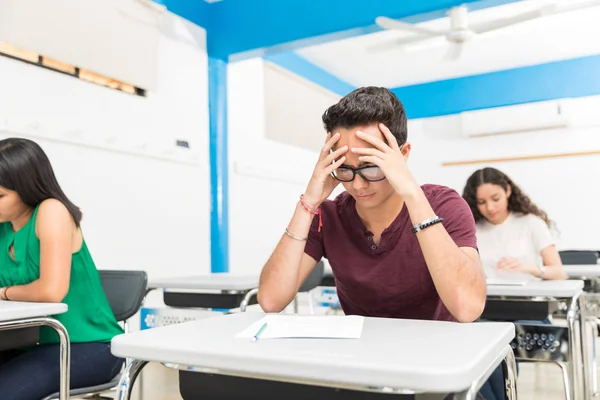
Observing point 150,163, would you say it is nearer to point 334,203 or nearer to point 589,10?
point 334,203

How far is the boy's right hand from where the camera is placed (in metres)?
1.27

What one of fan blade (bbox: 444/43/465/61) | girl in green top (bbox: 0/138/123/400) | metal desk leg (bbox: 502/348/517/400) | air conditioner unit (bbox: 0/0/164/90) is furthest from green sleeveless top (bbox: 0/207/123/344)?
fan blade (bbox: 444/43/465/61)

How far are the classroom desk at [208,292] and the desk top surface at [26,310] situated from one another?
103 cm

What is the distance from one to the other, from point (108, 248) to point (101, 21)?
141cm

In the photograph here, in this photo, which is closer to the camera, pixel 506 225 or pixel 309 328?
pixel 309 328

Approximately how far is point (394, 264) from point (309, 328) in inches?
14.9

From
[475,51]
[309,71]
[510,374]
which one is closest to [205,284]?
[510,374]

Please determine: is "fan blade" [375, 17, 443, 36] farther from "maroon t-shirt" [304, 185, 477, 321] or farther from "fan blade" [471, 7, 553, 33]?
"maroon t-shirt" [304, 185, 477, 321]

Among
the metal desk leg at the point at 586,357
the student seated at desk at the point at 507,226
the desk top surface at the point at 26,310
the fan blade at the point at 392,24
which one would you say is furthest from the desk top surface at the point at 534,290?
the fan blade at the point at 392,24

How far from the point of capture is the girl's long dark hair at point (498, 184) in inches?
103

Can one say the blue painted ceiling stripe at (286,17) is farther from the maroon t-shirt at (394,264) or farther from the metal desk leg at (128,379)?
the metal desk leg at (128,379)

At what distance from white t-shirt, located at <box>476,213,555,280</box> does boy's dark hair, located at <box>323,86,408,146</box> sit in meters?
1.57

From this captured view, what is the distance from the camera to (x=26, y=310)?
135cm

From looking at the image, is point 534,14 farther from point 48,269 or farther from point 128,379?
point 128,379
